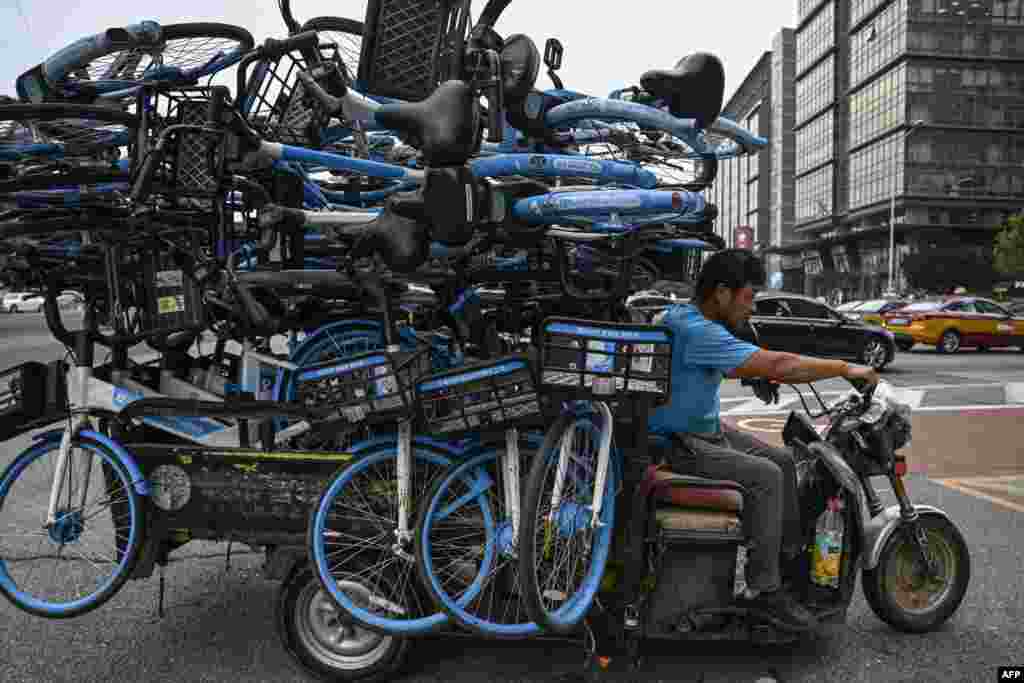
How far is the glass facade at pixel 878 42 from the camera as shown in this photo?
6606cm

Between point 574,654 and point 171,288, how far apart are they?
256 centimetres

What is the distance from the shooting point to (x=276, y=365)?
4.02 meters

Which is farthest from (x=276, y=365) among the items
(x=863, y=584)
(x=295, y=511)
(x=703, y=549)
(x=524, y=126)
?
(x=863, y=584)

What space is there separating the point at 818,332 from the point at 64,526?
49.0 ft

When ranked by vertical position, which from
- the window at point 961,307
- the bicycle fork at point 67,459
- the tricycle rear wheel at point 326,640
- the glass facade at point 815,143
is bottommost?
the tricycle rear wheel at point 326,640

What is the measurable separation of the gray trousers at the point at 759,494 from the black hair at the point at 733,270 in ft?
2.28

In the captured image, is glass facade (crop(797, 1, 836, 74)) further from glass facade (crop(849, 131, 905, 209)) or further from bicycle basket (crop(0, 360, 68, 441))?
bicycle basket (crop(0, 360, 68, 441))

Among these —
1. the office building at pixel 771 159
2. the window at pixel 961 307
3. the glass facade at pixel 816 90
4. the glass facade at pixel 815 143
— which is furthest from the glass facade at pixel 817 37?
the window at pixel 961 307

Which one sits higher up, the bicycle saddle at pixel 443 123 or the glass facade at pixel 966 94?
the glass facade at pixel 966 94

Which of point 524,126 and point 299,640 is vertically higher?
point 524,126

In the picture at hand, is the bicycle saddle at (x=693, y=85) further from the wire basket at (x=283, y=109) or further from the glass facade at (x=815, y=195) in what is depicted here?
the glass facade at (x=815, y=195)

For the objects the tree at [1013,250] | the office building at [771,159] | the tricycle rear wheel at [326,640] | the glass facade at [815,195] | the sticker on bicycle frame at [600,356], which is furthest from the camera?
the office building at [771,159]

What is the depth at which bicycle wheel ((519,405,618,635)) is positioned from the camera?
2.94 m

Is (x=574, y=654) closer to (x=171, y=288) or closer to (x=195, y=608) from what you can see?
(x=195, y=608)
